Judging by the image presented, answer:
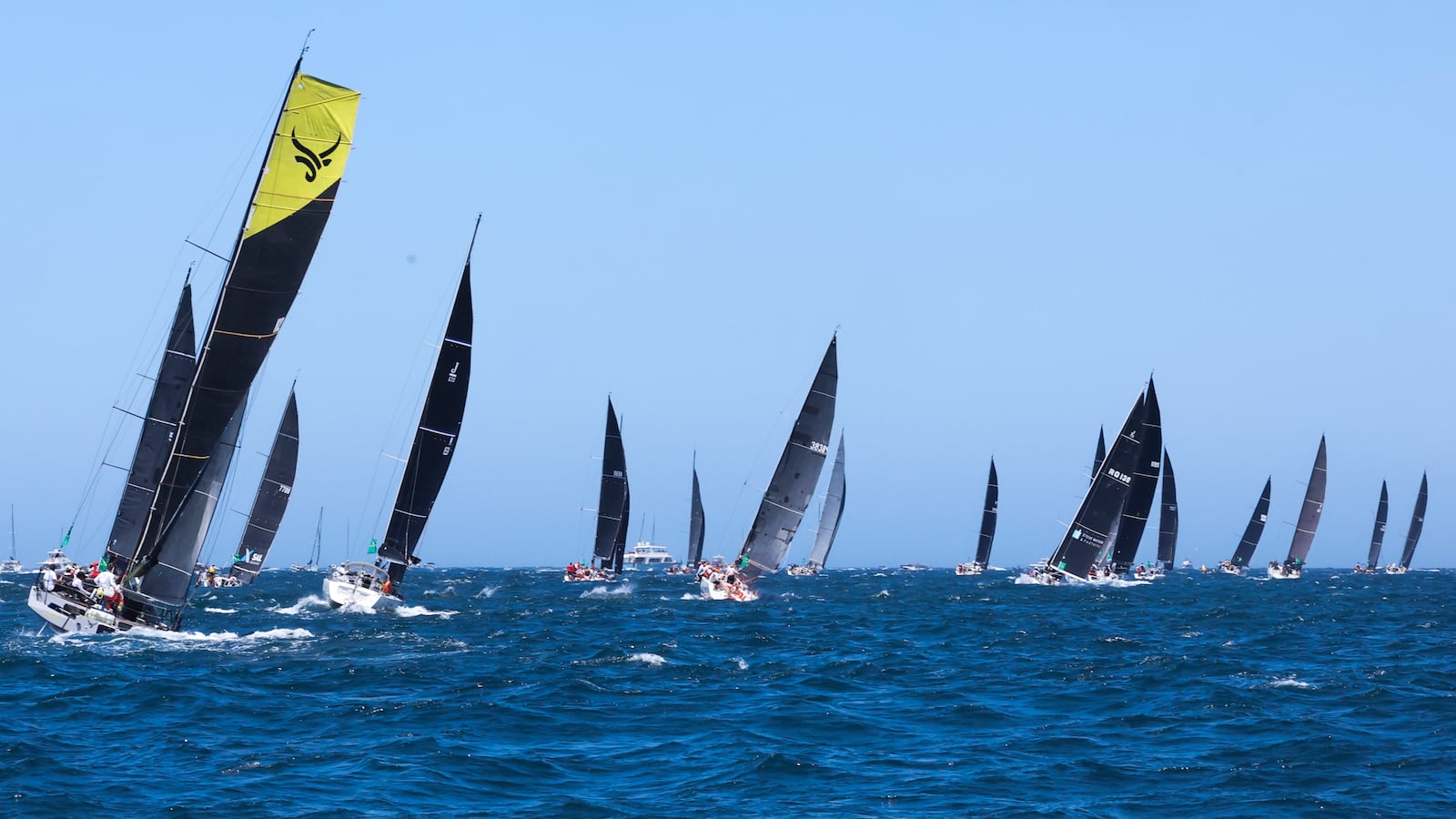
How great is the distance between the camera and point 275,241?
3222 centimetres

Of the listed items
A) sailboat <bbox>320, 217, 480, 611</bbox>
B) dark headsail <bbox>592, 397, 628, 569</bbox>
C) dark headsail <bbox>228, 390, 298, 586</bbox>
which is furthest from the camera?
dark headsail <bbox>592, 397, 628, 569</bbox>

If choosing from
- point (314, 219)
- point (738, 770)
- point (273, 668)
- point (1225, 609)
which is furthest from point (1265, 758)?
point (1225, 609)

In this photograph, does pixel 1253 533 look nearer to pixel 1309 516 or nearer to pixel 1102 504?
pixel 1309 516

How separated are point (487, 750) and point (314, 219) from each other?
1582 centimetres

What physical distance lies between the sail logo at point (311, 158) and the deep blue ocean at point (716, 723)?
1166 centimetres

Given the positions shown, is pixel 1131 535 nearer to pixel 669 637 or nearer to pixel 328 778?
pixel 669 637

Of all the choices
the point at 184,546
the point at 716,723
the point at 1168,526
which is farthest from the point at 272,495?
the point at 1168,526

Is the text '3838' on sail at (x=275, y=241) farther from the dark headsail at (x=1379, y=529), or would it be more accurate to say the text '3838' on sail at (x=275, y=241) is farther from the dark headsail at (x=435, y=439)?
the dark headsail at (x=1379, y=529)

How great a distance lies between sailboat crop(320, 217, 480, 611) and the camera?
5050 cm

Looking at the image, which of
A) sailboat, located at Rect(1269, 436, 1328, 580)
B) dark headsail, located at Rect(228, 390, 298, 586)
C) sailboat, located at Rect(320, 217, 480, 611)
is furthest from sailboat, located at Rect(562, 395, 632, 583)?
sailboat, located at Rect(1269, 436, 1328, 580)

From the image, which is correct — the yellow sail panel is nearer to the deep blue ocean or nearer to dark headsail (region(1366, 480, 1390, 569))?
the deep blue ocean

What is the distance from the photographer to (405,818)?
58.0 feet

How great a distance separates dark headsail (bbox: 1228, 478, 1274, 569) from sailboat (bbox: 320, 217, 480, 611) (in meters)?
93.7

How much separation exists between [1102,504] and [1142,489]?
25.6 feet
